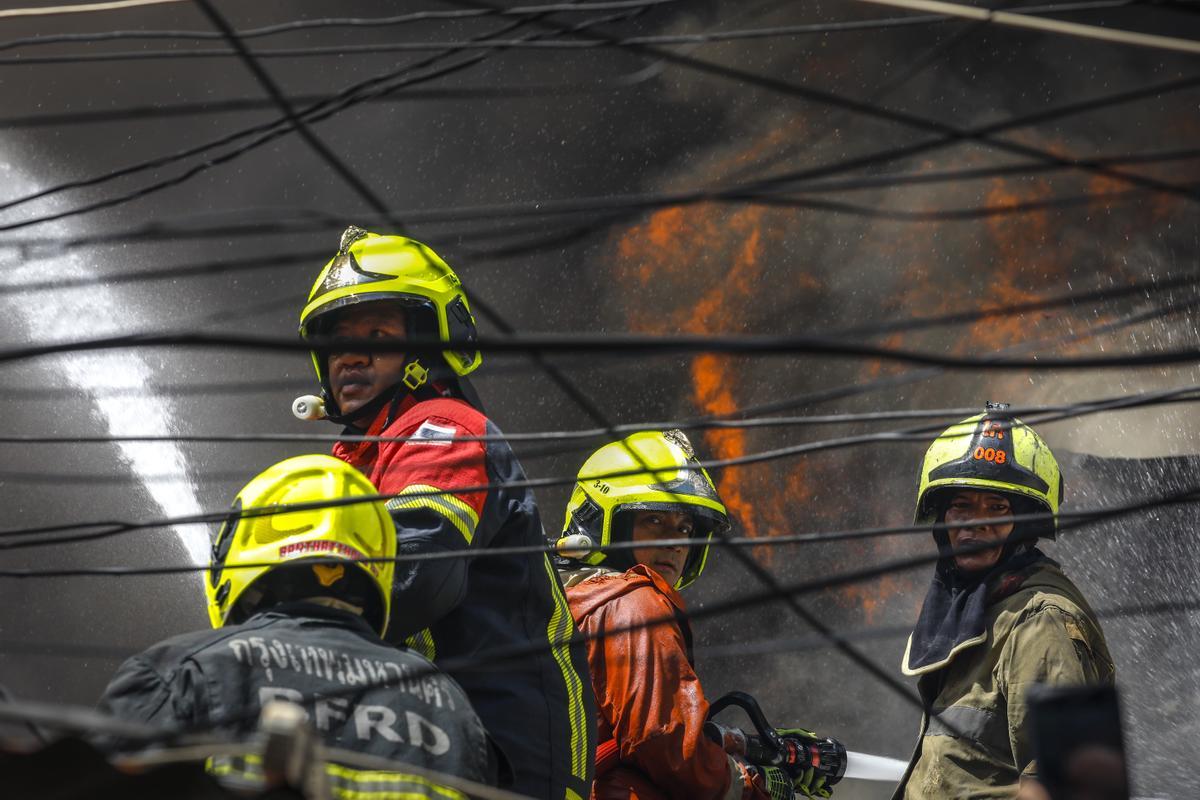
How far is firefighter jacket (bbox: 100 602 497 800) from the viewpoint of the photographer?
300 cm

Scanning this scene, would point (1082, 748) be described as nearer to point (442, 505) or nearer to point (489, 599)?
point (442, 505)

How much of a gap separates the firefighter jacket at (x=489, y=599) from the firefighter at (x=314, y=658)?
29 cm

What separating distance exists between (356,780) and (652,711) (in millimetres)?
1901

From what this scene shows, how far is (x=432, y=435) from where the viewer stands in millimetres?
4500

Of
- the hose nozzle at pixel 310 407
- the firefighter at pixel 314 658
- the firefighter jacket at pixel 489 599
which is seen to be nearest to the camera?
the firefighter at pixel 314 658

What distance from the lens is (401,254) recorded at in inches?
214

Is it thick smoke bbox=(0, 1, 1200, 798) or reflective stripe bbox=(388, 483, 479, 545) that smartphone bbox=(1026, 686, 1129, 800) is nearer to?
reflective stripe bbox=(388, 483, 479, 545)

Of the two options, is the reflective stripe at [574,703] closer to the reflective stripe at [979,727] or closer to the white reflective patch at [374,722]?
the white reflective patch at [374,722]

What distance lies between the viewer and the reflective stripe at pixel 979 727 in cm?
491

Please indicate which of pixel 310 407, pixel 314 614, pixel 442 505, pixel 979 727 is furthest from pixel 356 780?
pixel 979 727

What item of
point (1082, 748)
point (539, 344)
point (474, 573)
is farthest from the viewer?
point (474, 573)

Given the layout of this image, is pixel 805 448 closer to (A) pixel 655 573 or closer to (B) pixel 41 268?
(A) pixel 655 573

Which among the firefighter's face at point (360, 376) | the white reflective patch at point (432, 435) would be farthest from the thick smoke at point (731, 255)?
the white reflective patch at point (432, 435)

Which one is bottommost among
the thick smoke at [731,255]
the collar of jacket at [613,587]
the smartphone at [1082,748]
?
the smartphone at [1082,748]
